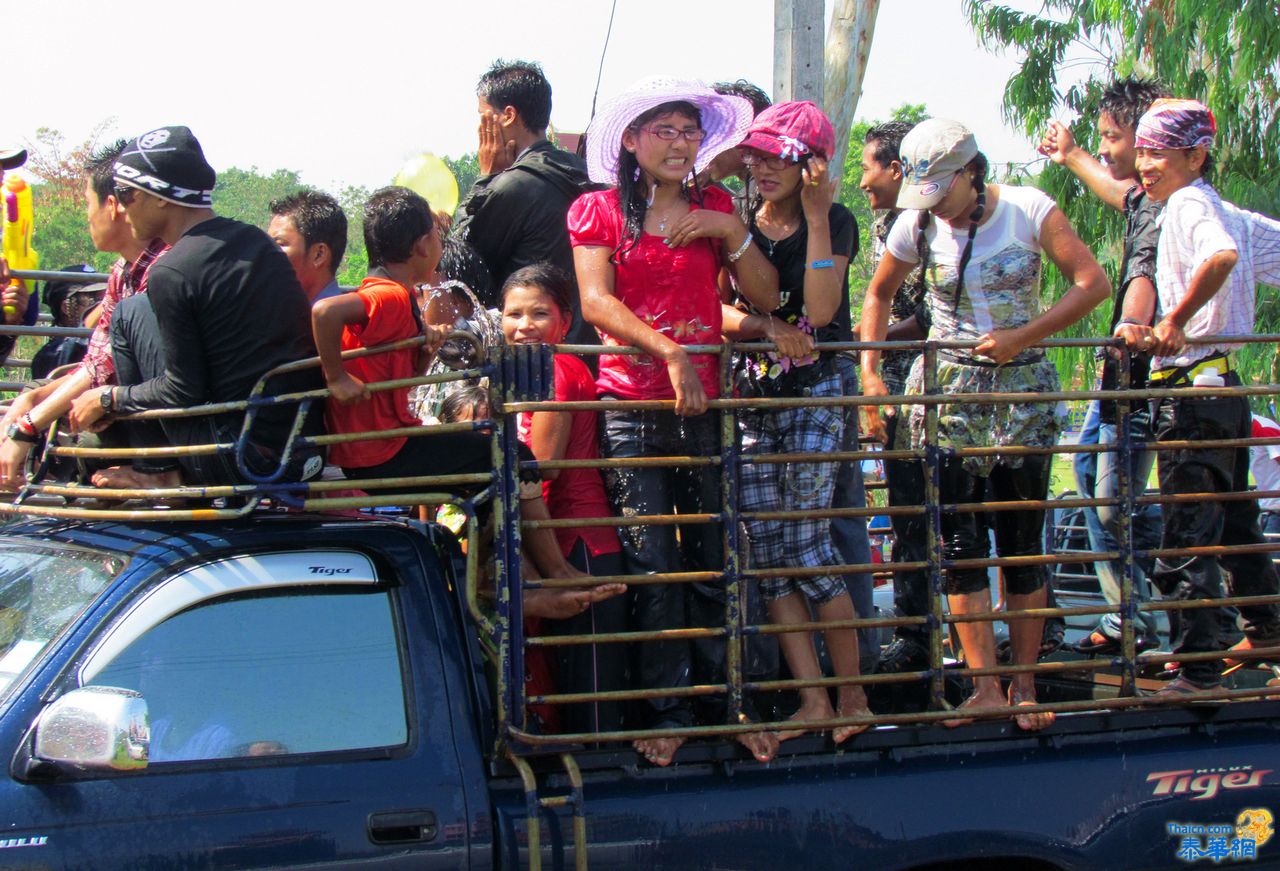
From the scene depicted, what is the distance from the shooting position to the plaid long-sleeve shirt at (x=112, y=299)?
11.8 ft

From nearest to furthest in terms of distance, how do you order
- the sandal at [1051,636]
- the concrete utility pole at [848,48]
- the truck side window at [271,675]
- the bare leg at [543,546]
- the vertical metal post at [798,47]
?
the truck side window at [271,675], the bare leg at [543,546], the sandal at [1051,636], the vertical metal post at [798,47], the concrete utility pole at [848,48]

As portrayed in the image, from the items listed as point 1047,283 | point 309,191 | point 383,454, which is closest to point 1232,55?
point 1047,283

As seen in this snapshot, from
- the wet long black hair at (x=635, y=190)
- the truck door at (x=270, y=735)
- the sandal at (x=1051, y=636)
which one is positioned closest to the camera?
the truck door at (x=270, y=735)

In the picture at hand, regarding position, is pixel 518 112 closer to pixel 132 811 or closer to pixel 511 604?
pixel 511 604

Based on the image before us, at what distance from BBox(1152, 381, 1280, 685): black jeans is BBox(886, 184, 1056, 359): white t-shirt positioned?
1.87 ft

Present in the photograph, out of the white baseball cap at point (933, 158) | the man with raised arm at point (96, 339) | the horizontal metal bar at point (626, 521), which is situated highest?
the white baseball cap at point (933, 158)

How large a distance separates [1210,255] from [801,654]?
6.06 feet

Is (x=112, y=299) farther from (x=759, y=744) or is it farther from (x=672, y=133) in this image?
(x=759, y=744)

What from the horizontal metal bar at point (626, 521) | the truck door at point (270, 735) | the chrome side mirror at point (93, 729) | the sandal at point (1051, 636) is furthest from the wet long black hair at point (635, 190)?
the sandal at point (1051, 636)

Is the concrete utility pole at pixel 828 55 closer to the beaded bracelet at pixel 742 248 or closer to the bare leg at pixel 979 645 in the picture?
the beaded bracelet at pixel 742 248

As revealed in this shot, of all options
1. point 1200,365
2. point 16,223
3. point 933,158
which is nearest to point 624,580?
point 933,158

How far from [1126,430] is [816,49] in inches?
167

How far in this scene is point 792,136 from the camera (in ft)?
12.5

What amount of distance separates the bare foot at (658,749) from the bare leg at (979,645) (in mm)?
992
